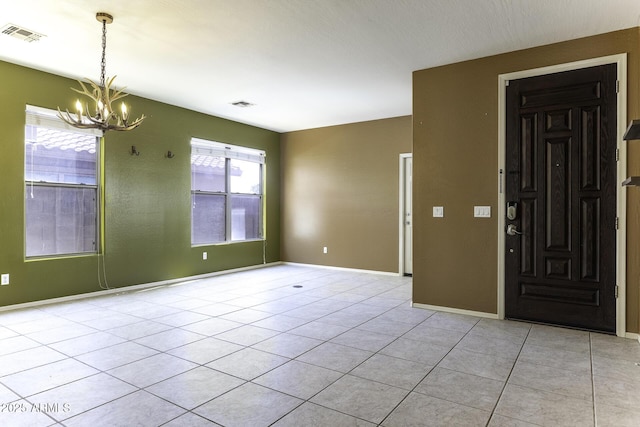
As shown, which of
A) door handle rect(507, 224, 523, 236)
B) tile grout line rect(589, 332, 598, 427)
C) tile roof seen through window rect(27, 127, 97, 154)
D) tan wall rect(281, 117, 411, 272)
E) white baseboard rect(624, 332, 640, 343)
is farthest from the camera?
tan wall rect(281, 117, 411, 272)

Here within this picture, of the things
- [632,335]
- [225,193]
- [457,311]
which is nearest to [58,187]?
[225,193]

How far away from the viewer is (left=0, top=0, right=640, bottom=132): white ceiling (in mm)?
2996

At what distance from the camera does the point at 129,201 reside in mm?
5293

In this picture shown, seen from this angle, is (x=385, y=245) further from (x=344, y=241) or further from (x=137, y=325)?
(x=137, y=325)

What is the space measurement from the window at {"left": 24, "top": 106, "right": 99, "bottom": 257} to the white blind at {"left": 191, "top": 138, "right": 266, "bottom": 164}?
61.8 inches

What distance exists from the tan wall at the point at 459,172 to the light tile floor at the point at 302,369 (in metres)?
0.38

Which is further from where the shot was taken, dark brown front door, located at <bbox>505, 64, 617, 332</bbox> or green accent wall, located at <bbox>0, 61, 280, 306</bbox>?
green accent wall, located at <bbox>0, 61, 280, 306</bbox>

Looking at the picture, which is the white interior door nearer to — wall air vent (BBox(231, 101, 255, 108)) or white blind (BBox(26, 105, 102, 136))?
wall air vent (BBox(231, 101, 255, 108))

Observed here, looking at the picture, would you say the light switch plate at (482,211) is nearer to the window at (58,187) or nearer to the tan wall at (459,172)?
the tan wall at (459,172)

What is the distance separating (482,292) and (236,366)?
263cm

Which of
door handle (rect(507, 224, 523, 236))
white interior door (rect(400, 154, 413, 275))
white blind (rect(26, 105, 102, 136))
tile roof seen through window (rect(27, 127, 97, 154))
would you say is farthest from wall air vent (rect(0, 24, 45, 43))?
white interior door (rect(400, 154, 413, 275))

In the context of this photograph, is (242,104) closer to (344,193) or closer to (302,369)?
(344,193)

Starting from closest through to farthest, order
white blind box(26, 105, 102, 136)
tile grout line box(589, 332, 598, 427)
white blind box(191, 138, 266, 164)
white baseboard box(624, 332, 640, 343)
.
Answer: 1. tile grout line box(589, 332, 598, 427)
2. white baseboard box(624, 332, 640, 343)
3. white blind box(26, 105, 102, 136)
4. white blind box(191, 138, 266, 164)

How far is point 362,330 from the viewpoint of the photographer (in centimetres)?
351
